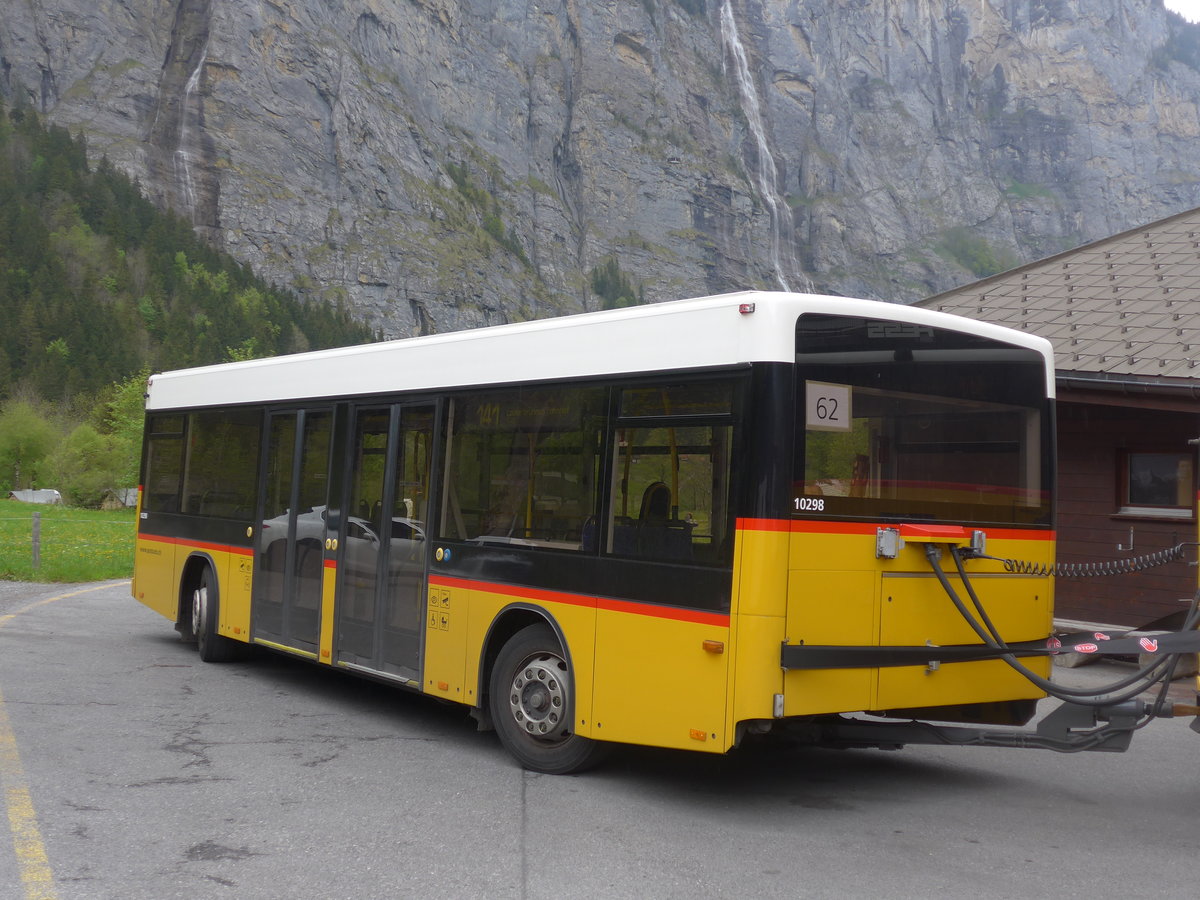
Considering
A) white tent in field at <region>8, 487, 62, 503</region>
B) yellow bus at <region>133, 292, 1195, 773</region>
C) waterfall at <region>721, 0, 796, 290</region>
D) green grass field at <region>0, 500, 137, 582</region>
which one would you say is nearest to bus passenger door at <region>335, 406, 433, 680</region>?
yellow bus at <region>133, 292, 1195, 773</region>

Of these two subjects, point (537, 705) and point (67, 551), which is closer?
point (537, 705)

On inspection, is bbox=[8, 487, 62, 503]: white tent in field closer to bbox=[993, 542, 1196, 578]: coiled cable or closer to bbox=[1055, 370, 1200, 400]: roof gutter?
bbox=[993, 542, 1196, 578]: coiled cable

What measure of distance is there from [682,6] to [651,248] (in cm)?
4188

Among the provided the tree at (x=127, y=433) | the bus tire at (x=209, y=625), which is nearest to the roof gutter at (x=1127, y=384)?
the bus tire at (x=209, y=625)

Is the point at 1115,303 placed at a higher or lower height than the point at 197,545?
higher

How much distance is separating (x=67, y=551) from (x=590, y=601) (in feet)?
68.2

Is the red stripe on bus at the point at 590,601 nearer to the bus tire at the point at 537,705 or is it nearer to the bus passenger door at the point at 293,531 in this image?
the bus tire at the point at 537,705

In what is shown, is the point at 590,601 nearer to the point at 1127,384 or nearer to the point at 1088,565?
the point at 1127,384

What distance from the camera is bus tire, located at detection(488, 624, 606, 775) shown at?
7.11 metres

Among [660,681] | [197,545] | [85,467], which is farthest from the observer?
[85,467]

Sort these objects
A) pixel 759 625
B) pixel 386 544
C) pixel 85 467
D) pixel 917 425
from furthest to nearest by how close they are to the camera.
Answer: pixel 85 467
pixel 386 544
pixel 917 425
pixel 759 625

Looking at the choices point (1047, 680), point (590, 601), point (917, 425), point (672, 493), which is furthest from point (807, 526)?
point (1047, 680)

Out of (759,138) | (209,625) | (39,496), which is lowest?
(209,625)

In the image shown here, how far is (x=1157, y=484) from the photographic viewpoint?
44.2 ft
